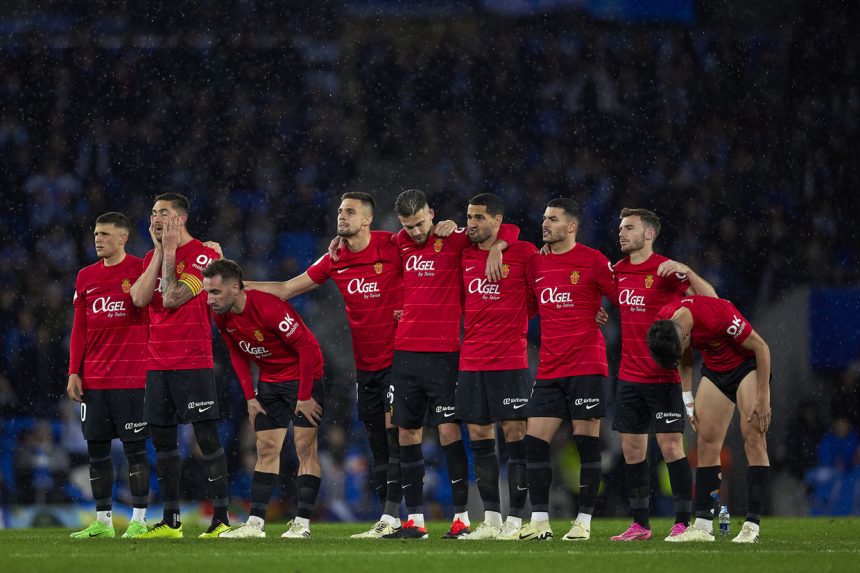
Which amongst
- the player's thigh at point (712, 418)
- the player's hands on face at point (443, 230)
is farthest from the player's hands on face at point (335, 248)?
the player's thigh at point (712, 418)

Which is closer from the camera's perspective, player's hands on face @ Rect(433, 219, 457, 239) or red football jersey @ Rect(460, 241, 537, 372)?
red football jersey @ Rect(460, 241, 537, 372)

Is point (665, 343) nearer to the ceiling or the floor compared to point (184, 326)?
nearer to the floor

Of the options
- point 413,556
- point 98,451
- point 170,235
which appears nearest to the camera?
point 413,556

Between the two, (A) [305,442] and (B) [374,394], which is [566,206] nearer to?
(B) [374,394]

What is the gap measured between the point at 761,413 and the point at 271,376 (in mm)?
3060

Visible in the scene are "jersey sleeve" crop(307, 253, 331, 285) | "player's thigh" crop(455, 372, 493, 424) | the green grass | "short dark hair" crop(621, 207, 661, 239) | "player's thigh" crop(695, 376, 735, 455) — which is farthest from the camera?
"jersey sleeve" crop(307, 253, 331, 285)

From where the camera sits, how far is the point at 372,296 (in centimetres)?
808

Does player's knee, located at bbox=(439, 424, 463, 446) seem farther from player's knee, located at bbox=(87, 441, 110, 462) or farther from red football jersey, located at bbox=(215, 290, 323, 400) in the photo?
player's knee, located at bbox=(87, 441, 110, 462)

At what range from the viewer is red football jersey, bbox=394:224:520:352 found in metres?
7.80

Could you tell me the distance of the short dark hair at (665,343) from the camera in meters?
6.72

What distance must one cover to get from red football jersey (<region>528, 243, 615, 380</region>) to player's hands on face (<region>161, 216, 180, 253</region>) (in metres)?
2.27

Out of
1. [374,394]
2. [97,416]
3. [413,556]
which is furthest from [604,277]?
[97,416]

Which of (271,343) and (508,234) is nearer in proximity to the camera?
(271,343)

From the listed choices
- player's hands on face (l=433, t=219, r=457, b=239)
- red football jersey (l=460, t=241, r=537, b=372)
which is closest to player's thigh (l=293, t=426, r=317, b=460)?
red football jersey (l=460, t=241, r=537, b=372)
